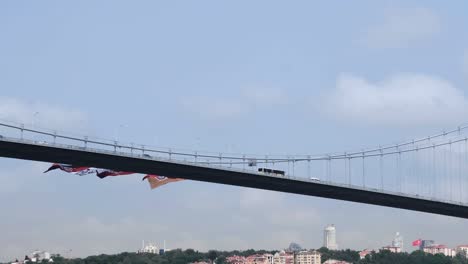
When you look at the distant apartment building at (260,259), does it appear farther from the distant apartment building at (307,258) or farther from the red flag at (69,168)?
the red flag at (69,168)

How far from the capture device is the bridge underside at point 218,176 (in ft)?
185

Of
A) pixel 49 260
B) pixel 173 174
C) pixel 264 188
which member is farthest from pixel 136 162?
pixel 49 260

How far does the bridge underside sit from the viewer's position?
185 feet

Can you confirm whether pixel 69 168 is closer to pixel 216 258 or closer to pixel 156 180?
pixel 156 180

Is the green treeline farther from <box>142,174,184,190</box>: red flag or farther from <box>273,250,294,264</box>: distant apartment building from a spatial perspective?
<box>142,174,184,190</box>: red flag

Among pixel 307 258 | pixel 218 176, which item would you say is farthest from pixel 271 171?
pixel 307 258

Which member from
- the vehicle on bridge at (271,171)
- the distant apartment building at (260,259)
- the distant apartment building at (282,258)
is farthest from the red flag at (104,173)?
the distant apartment building at (282,258)

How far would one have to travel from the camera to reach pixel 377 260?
450 feet

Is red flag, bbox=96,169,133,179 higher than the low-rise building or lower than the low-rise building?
lower

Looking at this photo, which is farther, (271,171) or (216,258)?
(216,258)

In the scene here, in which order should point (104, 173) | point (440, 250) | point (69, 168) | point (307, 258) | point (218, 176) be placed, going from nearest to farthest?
point (69, 168)
point (104, 173)
point (218, 176)
point (307, 258)
point (440, 250)

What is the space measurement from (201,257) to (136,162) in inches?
3894

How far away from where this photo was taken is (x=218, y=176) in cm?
6419

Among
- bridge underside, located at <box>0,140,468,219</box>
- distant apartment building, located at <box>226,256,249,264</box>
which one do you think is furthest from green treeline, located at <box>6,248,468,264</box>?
bridge underside, located at <box>0,140,468,219</box>
